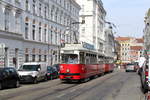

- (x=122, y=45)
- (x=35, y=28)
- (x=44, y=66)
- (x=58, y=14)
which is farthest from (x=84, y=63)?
(x=122, y=45)

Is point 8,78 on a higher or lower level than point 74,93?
higher

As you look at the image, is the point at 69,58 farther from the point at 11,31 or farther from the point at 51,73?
the point at 11,31

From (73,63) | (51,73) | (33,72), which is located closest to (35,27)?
(51,73)

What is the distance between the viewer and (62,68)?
24.2 meters

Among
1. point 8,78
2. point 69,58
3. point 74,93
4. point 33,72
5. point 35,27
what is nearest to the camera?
point 74,93

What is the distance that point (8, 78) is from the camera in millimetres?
20266

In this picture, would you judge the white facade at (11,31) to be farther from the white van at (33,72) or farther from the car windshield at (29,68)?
the white van at (33,72)

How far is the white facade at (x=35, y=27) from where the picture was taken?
34688mm

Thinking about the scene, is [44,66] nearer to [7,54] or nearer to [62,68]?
[62,68]

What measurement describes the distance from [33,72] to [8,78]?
501cm

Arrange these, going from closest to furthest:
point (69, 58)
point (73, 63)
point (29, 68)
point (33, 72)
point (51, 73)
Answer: point (73, 63) → point (69, 58) → point (33, 72) → point (29, 68) → point (51, 73)

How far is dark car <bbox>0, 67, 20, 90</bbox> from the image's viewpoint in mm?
19667

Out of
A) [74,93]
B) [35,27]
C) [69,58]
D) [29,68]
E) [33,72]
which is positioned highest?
[35,27]

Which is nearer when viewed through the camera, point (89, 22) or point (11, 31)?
point (11, 31)
